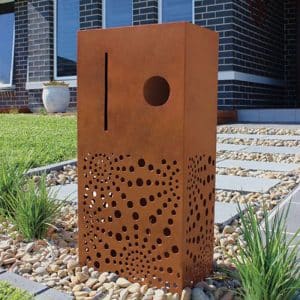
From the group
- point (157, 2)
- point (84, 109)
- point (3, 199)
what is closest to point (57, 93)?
point (157, 2)

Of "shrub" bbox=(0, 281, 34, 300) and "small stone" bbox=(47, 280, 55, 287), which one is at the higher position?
"shrub" bbox=(0, 281, 34, 300)

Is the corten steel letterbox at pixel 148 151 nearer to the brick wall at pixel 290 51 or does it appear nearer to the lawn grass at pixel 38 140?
the lawn grass at pixel 38 140

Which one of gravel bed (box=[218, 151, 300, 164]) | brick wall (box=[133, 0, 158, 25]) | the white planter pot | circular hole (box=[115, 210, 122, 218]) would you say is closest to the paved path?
circular hole (box=[115, 210, 122, 218])

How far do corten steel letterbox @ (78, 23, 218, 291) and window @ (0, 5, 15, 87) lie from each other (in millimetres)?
11070

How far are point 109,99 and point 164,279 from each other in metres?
0.74

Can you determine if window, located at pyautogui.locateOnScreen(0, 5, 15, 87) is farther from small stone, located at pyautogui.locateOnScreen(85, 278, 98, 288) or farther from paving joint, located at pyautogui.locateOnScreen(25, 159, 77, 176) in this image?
small stone, located at pyautogui.locateOnScreen(85, 278, 98, 288)

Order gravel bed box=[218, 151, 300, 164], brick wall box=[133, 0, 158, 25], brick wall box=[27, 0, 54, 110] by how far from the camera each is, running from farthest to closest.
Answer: brick wall box=[27, 0, 54, 110] < brick wall box=[133, 0, 158, 25] < gravel bed box=[218, 151, 300, 164]

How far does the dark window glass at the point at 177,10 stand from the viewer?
8.98 metres

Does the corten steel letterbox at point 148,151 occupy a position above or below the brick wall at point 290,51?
below

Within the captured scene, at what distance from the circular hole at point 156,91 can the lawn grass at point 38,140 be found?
6.82 feet

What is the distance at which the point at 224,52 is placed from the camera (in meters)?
8.46

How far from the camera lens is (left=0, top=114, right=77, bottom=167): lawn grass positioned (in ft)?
15.9

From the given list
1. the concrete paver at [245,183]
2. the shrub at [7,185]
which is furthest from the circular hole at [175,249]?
the concrete paver at [245,183]

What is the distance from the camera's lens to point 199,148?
1971 mm
